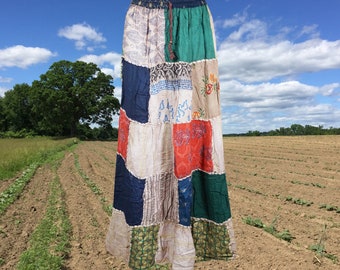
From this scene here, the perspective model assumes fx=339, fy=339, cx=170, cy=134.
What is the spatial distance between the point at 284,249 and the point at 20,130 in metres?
60.1

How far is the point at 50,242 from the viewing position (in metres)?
4.29

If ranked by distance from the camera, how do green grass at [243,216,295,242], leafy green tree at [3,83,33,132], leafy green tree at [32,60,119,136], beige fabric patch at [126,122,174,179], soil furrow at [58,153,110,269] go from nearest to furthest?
beige fabric patch at [126,122,174,179] → soil furrow at [58,153,110,269] → green grass at [243,216,295,242] → leafy green tree at [32,60,119,136] → leafy green tree at [3,83,33,132]

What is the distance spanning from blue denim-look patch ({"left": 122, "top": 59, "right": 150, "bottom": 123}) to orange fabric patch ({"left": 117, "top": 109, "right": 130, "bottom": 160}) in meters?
0.05

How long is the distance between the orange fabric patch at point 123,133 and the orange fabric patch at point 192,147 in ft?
1.13

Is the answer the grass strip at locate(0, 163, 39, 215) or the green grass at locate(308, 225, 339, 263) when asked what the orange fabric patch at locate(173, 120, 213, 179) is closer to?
the green grass at locate(308, 225, 339, 263)

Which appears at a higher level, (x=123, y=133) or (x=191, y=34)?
(x=191, y=34)

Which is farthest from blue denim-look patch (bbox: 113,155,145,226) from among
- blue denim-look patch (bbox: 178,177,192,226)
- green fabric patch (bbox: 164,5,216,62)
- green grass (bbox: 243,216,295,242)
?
green grass (bbox: 243,216,295,242)

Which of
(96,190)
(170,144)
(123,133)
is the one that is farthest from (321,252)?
(96,190)

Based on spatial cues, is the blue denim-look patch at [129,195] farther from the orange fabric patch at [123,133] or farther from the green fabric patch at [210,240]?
the green fabric patch at [210,240]

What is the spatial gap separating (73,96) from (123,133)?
141ft

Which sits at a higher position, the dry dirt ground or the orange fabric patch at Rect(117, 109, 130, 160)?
the orange fabric patch at Rect(117, 109, 130, 160)

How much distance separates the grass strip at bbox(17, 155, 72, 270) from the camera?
11.6ft

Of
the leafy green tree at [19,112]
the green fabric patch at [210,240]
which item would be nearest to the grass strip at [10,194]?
the green fabric patch at [210,240]

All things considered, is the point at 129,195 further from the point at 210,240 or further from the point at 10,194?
the point at 10,194
